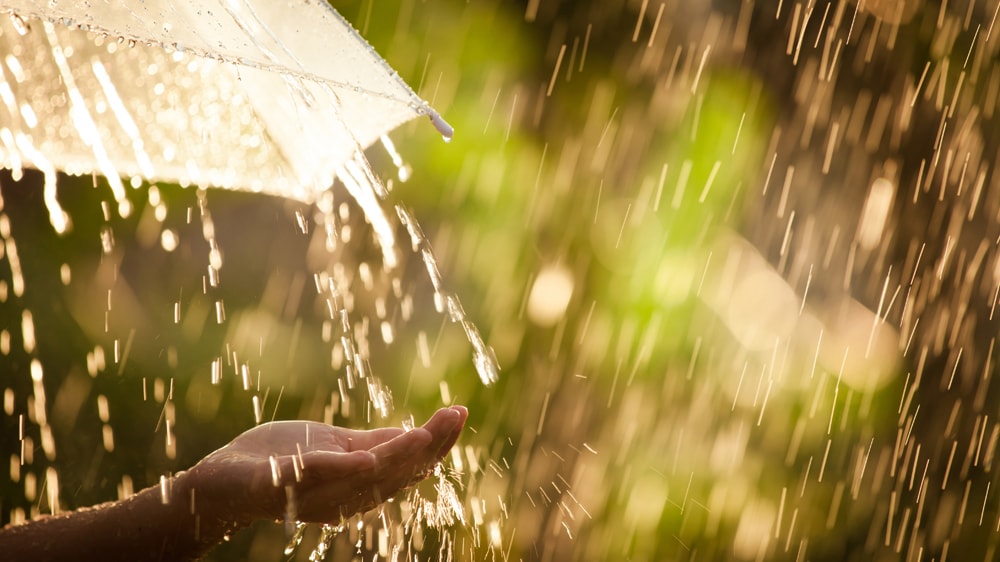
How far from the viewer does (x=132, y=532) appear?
1635mm

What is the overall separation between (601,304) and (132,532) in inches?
116

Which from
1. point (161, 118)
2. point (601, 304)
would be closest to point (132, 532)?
point (161, 118)

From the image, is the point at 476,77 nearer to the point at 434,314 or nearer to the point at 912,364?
the point at 434,314

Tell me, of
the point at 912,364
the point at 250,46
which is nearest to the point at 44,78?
the point at 250,46

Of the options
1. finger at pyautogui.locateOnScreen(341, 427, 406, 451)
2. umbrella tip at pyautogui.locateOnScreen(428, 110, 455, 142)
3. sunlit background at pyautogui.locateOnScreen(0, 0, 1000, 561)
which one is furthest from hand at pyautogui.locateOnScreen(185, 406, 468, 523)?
sunlit background at pyautogui.locateOnScreen(0, 0, 1000, 561)

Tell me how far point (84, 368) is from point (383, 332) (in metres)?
1.61

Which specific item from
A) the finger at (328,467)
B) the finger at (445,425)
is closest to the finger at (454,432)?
the finger at (445,425)

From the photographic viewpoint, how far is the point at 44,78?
2.26 m

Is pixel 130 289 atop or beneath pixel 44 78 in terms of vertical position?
beneath

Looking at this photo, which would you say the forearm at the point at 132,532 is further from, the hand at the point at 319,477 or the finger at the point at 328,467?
the finger at the point at 328,467

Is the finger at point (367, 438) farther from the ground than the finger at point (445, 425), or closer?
closer

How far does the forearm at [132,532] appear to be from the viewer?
5.20 ft

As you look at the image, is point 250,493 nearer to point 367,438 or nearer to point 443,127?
point 367,438

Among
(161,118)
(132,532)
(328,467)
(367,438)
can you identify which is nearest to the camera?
(328,467)
